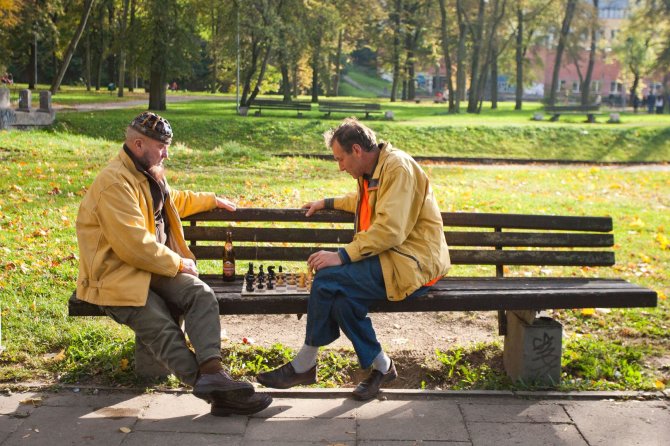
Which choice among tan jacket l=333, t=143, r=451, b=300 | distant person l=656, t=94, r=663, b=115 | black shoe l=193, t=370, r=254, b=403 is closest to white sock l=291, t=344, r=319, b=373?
black shoe l=193, t=370, r=254, b=403

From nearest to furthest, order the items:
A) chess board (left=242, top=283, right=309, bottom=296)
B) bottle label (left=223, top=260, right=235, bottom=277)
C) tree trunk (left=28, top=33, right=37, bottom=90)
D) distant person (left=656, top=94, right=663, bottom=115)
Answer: chess board (left=242, top=283, right=309, bottom=296)
bottle label (left=223, top=260, right=235, bottom=277)
tree trunk (left=28, top=33, right=37, bottom=90)
distant person (left=656, top=94, right=663, bottom=115)

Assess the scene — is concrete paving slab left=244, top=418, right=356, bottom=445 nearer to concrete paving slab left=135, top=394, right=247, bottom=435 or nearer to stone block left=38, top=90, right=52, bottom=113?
concrete paving slab left=135, top=394, right=247, bottom=435

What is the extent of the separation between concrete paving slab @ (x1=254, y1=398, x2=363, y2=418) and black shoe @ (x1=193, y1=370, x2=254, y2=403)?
0.21 metres

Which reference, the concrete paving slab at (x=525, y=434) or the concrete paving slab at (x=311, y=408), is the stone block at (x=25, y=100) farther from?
the concrete paving slab at (x=525, y=434)

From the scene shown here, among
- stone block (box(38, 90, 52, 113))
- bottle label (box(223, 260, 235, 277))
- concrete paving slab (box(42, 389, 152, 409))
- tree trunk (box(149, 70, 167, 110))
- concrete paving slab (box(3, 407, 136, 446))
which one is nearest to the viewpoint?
concrete paving slab (box(3, 407, 136, 446))

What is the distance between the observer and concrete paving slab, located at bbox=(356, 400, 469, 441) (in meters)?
4.35

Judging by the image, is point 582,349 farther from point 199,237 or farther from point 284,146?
point 284,146

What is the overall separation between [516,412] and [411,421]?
0.63 metres

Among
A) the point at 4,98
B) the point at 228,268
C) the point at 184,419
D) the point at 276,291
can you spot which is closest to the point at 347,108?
the point at 4,98

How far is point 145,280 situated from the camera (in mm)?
4609

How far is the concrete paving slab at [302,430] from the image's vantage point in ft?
14.1

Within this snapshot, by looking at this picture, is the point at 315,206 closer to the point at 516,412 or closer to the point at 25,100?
the point at 516,412

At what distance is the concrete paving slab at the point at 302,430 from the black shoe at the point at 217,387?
189mm

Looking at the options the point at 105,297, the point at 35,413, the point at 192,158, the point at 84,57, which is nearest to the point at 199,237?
the point at 105,297
